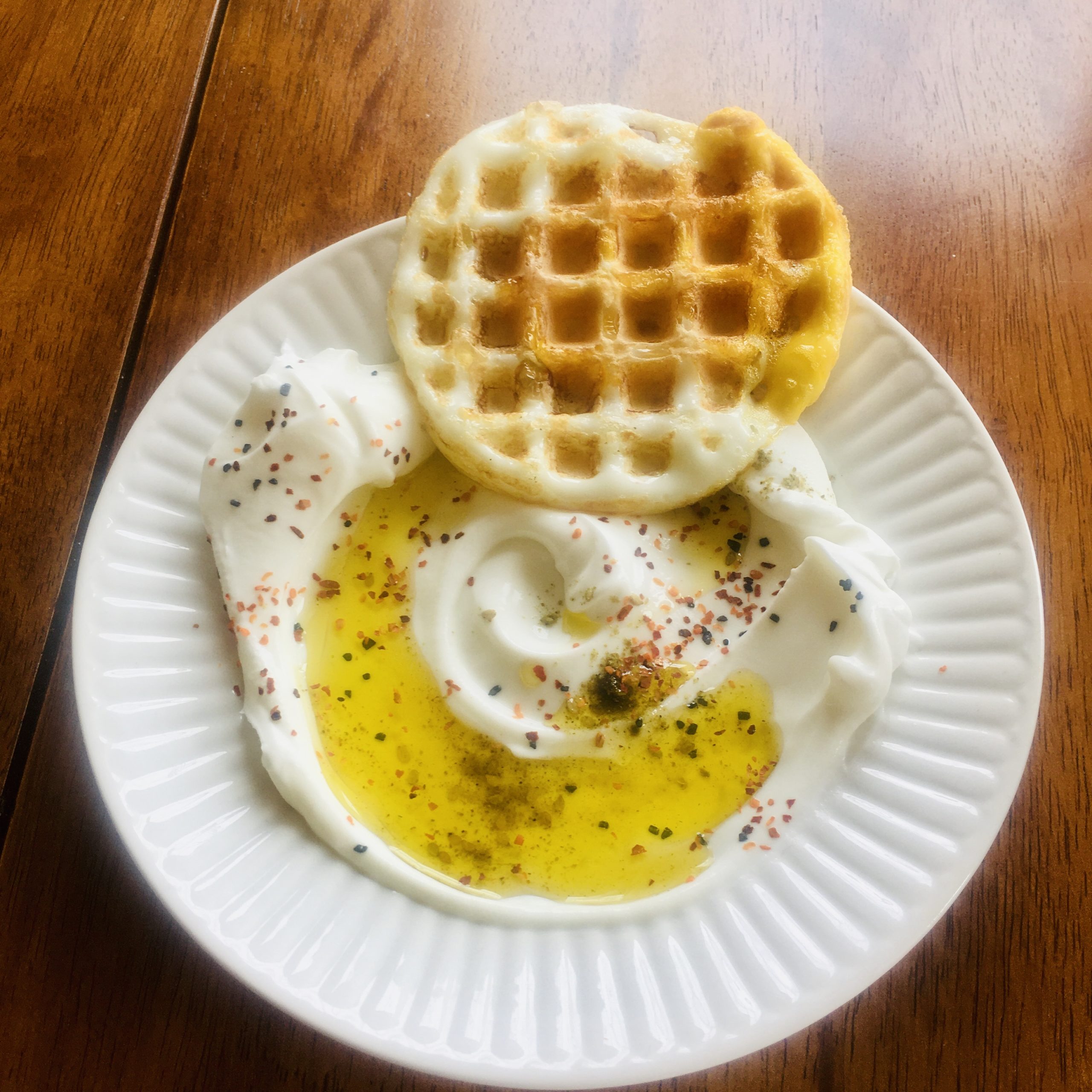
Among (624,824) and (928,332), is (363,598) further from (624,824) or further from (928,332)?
(928,332)

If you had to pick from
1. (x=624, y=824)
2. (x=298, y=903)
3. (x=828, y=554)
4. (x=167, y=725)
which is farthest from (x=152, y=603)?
(x=828, y=554)

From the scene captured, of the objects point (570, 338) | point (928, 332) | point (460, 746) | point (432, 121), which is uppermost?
point (432, 121)

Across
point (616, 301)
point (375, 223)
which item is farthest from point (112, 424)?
point (616, 301)

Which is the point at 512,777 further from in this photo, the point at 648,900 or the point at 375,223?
the point at 375,223

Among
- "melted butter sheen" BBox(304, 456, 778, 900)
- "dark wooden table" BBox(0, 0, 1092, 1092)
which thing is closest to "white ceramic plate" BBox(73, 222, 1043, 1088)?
"melted butter sheen" BBox(304, 456, 778, 900)

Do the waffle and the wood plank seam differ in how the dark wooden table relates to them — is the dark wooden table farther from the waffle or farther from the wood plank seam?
the waffle

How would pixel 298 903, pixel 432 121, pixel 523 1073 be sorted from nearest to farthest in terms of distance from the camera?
pixel 523 1073
pixel 298 903
pixel 432 121
